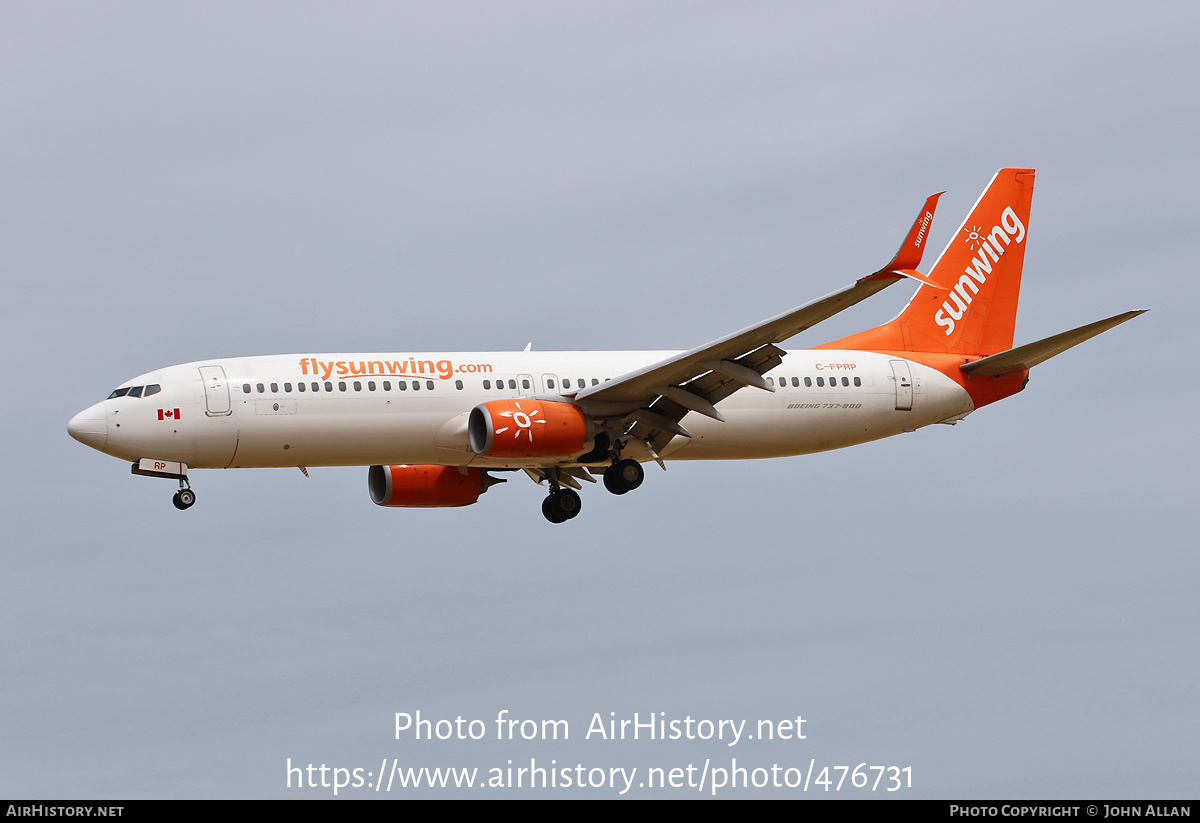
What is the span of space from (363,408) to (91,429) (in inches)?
249

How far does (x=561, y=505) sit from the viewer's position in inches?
1630

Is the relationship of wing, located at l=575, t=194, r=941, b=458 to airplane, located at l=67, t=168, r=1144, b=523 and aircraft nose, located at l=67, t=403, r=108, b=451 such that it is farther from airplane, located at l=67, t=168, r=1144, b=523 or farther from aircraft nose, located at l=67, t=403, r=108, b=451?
aircraft nose, located at l=67, t=403, r=108, b=451

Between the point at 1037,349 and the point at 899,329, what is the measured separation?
4.91 meters

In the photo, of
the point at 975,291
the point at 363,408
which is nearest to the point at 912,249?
the point at 363,408

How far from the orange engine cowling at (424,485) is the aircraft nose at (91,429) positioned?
7969 millimetres

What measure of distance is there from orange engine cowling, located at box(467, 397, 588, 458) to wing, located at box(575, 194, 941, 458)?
32.8 inches

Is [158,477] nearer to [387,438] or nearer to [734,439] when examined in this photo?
[387,438]

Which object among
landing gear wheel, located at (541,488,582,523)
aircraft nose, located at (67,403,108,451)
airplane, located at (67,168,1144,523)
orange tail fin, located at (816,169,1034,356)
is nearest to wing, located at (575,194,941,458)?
airplane, located at (67,168,1144,523)

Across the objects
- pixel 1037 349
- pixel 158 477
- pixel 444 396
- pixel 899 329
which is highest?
pixel 899 329

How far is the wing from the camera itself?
3369cm

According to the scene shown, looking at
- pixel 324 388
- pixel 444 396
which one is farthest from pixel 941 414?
pixel 324 388

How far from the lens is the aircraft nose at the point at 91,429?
117ft

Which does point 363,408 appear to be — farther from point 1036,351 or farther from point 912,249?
point 1036,351

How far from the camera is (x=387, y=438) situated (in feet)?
120
